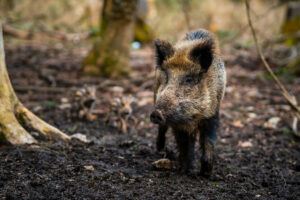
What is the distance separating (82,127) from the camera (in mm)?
6191

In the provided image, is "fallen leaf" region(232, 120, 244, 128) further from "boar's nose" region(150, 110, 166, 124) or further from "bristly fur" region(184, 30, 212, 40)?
"boar's nose" region(150, 110, 166, 124)

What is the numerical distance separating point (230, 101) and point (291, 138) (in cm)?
235

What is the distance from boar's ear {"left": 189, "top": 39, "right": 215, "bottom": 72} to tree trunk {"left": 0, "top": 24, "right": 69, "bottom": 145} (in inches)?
85.5

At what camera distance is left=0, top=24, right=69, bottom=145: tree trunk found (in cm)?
420

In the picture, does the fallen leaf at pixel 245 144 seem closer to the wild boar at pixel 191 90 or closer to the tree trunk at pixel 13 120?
the wild boar at pixel 191 90

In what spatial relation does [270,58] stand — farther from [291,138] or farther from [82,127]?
[82,127]

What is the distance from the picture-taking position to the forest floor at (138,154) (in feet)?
11.8

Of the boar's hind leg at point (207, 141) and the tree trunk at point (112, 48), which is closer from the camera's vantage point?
the boar's hind leg at point (207, 141)

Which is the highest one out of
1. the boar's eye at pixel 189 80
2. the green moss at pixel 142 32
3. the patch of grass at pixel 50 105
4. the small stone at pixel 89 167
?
the green moss at pixel 142 32

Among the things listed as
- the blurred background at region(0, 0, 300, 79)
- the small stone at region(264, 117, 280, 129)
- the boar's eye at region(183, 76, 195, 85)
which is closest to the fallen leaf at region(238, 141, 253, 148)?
the small stone at region(264, 117, 280, 129)

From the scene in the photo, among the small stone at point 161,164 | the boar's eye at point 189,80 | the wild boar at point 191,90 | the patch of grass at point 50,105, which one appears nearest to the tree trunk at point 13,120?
the small stone at point 161,164

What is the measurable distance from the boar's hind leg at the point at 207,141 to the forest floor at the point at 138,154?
0.15m

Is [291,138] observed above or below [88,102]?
below

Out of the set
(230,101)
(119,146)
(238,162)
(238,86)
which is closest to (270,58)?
(238,86)
